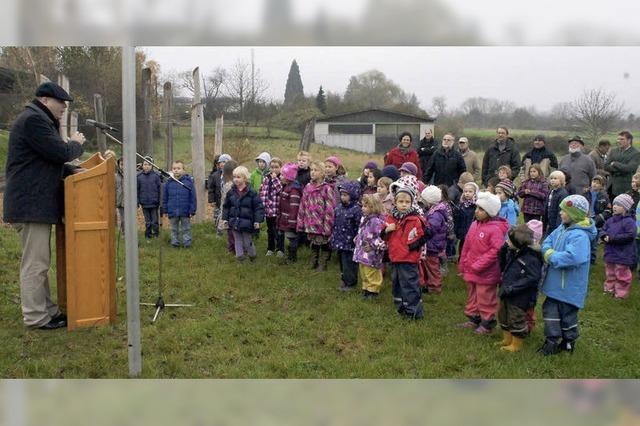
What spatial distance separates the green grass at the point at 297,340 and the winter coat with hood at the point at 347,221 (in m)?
0.62

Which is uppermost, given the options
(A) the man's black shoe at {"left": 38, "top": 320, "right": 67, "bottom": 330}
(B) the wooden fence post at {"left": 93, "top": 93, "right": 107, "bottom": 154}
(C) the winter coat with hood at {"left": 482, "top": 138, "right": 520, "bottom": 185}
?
(B) the wooden fence post at {"left": 93, "top": 93, "right": 107, "bottom": 154}

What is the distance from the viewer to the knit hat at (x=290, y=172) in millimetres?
8508

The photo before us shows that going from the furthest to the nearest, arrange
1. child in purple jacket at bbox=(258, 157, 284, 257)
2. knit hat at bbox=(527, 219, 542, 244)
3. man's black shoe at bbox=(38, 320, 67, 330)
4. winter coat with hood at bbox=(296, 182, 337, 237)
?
1. child in purple jacket at bbox=(258, 157, 284, 257)
2. winter coat with hood at bbox=(296, 182, 337, 237)
3. man's black shoe at bbox=(38, 320, 67, 330)
4. knit hat at bbox=(527, 219, 542, 244)

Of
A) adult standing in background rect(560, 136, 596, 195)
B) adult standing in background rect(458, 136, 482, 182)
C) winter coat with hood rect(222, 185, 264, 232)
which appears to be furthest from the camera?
adult standing in background rect(458, 136, 482, 182)

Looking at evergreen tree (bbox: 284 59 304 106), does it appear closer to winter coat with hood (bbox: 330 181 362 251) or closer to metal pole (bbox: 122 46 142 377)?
winter coat with hood (bbox: 330 181 362 251)

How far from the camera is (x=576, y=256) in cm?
494

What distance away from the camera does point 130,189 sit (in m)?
4.12

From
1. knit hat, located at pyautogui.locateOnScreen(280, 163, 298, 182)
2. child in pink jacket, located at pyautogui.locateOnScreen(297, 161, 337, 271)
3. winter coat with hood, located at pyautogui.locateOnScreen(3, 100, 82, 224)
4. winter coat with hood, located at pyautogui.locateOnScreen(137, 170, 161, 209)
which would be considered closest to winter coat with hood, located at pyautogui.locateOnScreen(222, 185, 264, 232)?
knit hat, located at pyautogui.locateOnScreen(280, 163, 298, 182)

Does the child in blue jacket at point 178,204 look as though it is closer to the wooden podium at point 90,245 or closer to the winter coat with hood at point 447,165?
the wooden podium at point 90,245

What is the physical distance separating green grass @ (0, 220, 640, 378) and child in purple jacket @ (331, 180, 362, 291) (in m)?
0.30

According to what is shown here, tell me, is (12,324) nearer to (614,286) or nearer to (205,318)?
(205,318)

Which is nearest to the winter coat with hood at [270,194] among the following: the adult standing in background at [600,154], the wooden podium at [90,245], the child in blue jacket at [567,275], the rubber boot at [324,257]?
the rubber boot at [324,257]

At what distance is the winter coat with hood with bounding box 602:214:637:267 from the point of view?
7117 mm

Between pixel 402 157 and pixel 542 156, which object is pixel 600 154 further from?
pixel 402 157
